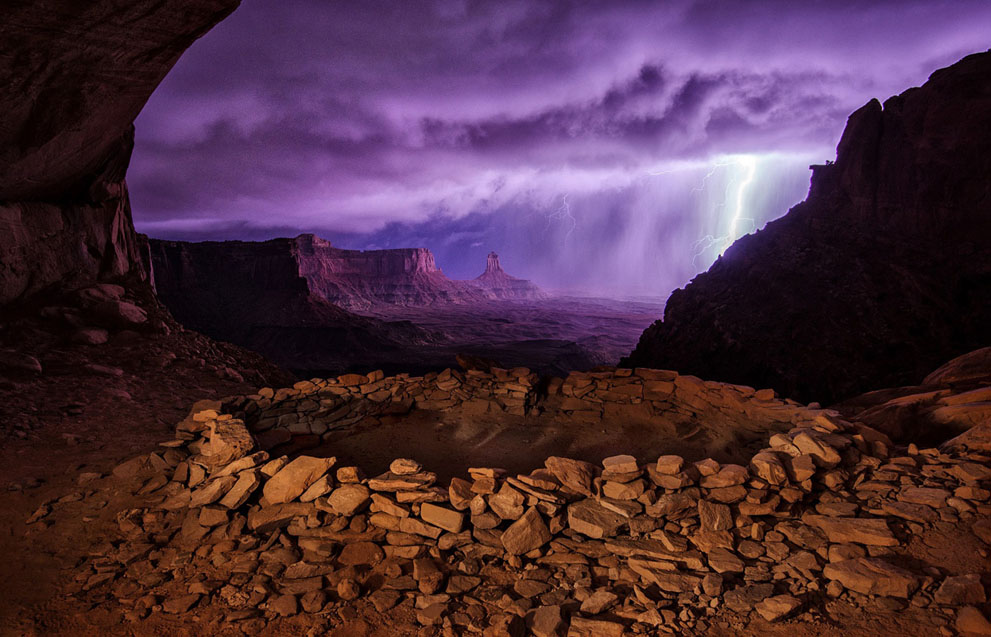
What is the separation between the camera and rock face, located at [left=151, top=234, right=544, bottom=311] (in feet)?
177

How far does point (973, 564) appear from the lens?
9.82 feet

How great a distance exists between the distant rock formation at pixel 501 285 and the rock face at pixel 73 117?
155 m

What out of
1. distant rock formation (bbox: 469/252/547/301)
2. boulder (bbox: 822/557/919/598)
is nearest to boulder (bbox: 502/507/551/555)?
boulder (bbox: 822/557/919/598)

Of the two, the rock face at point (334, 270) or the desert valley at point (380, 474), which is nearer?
the desert valley at point (380, 474)

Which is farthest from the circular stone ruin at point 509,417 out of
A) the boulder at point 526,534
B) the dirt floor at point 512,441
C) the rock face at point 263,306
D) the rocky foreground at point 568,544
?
the rock face at point 263,306

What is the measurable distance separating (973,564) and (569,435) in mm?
5167

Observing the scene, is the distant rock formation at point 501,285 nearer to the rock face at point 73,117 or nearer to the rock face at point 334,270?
the rock face at point 334,270

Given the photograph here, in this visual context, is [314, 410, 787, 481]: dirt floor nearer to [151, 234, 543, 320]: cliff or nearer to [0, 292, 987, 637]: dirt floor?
[0, 292, 987, 637]: dirt floor

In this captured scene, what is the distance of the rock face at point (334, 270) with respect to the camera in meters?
54.0

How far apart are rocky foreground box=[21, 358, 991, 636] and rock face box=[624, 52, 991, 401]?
22.0 meters

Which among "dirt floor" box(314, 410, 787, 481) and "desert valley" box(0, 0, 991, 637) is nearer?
"desert valley" box(0, 0, 991, 637)

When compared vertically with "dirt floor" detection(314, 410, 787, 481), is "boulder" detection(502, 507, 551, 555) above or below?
above

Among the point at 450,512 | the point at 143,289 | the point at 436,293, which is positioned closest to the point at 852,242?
the point at 450,512

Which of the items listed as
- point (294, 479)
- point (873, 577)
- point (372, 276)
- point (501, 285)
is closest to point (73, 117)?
point (294, 479)
